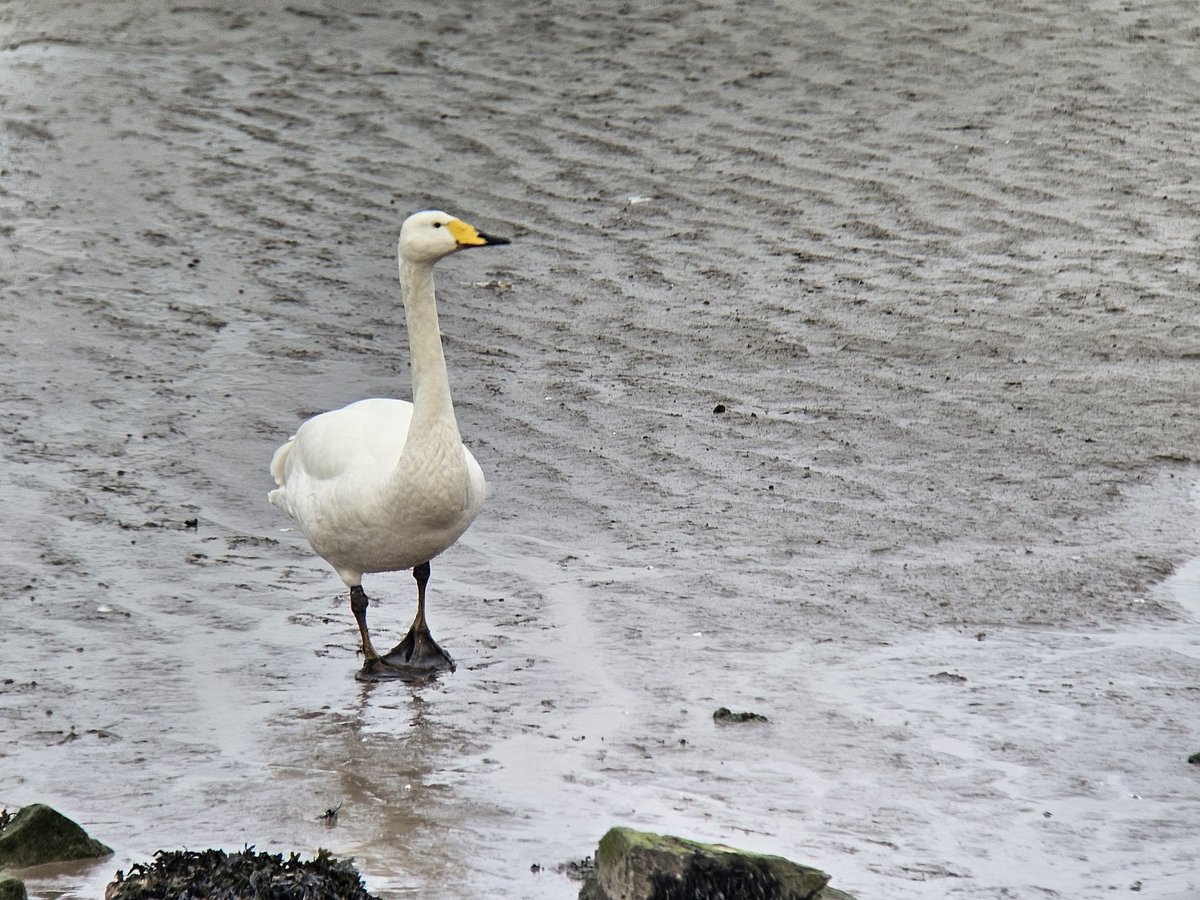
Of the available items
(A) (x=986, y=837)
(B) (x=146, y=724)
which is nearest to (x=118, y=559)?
(B) (x=146, y=724)

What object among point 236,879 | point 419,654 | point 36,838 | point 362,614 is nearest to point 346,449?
point 362,614

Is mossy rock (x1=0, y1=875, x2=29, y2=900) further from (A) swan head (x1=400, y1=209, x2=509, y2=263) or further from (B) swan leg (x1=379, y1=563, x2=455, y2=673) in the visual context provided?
(A) swan head (x1=400, y1=209, x2=509, y2=263)

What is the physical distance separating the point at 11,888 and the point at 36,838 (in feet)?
1.66

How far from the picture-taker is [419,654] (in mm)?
6121

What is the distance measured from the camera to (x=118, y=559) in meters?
7.04

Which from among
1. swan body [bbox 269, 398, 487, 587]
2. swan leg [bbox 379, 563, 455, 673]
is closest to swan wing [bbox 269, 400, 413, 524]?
swan body [bbox 269, 398, 487, 587]

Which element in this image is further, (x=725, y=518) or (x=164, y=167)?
(x=164, y=167)

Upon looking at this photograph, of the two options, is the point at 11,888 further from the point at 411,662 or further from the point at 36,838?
the point at 411,662

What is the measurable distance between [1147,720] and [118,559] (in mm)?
3986

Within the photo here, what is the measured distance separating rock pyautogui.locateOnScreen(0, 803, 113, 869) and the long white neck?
185 centimetres

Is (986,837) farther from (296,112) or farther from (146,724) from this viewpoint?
(296,112)

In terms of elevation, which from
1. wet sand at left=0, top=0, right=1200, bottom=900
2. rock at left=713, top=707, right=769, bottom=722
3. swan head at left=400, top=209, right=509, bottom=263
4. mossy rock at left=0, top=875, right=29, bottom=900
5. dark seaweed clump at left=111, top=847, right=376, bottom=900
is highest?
swan head at left=400, top=209, right=509, bottom=263

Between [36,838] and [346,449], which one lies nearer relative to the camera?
[36,838]

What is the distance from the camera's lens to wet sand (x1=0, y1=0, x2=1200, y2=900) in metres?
5.21
